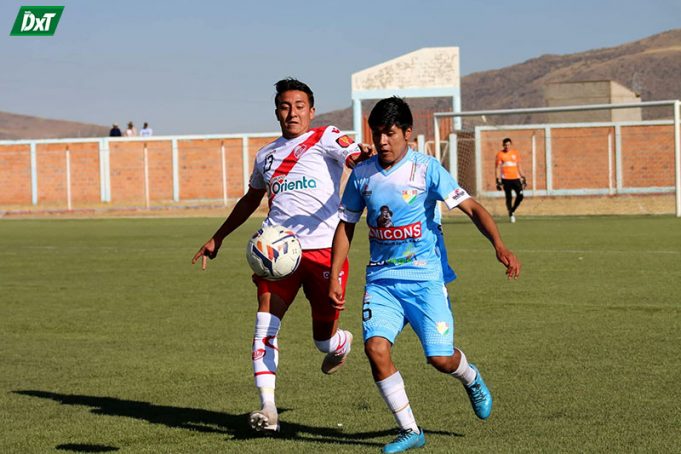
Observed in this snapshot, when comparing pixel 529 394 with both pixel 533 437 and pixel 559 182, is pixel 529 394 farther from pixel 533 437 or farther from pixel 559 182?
pixel 559 182

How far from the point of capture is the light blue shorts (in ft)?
21.6

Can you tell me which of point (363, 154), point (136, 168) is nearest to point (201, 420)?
point (363, 154)

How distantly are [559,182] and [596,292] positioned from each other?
3280cm

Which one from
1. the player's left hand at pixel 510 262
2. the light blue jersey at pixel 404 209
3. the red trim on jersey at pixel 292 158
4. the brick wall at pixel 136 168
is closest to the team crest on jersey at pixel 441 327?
the light blue jersey at pixel 404 209

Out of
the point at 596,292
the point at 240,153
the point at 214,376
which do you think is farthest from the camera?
the point at 240,153

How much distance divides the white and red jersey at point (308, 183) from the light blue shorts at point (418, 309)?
1.08 metres

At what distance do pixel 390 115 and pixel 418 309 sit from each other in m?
1.05

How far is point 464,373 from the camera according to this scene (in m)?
6.84

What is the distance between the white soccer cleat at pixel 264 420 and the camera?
263 inches

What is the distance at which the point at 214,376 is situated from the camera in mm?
9148

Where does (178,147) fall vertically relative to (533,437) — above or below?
above

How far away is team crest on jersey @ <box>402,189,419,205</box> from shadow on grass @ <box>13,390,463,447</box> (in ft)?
4.34

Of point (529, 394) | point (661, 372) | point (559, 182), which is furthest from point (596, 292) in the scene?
point (559, 182)

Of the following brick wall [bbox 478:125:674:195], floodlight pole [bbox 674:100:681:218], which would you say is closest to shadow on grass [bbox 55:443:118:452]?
floodlight pole [bbox 674:100:681:218]
